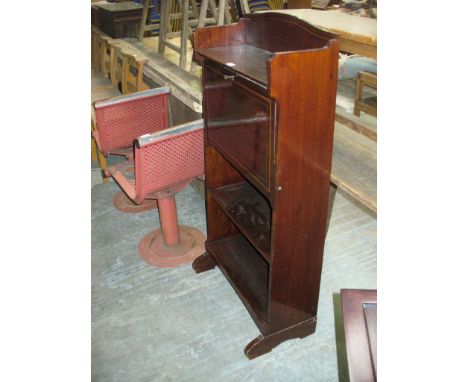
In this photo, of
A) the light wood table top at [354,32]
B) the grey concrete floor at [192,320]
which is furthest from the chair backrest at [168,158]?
the light wood table top at [354,32]

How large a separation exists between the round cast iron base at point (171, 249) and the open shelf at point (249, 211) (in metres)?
0.61

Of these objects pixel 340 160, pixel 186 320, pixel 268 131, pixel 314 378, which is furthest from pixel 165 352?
pixel 340 160

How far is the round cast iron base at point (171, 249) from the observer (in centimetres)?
268

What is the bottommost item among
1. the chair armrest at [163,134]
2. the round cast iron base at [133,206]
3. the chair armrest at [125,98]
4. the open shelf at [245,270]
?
the round cast iron base at [133,206]

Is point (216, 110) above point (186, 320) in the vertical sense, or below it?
above

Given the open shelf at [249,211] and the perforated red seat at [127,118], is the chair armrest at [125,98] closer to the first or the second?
the perforated red seat at [127,118]

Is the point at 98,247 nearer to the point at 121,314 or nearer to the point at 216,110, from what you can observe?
the point at 121,314

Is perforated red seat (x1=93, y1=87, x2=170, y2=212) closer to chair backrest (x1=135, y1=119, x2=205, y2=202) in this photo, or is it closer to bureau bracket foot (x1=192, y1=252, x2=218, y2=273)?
chair backrest (x1=135, y1=119, x2=205, y2=202)

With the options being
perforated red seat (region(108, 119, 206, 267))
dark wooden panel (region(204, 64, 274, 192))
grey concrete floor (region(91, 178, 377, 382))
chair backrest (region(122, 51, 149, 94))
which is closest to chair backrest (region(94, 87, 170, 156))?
perforated red seat (region(108, 119, 206, 267))

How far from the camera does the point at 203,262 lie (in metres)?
2.58

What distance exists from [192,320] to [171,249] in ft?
2.19

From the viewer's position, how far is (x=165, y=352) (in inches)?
80.6
